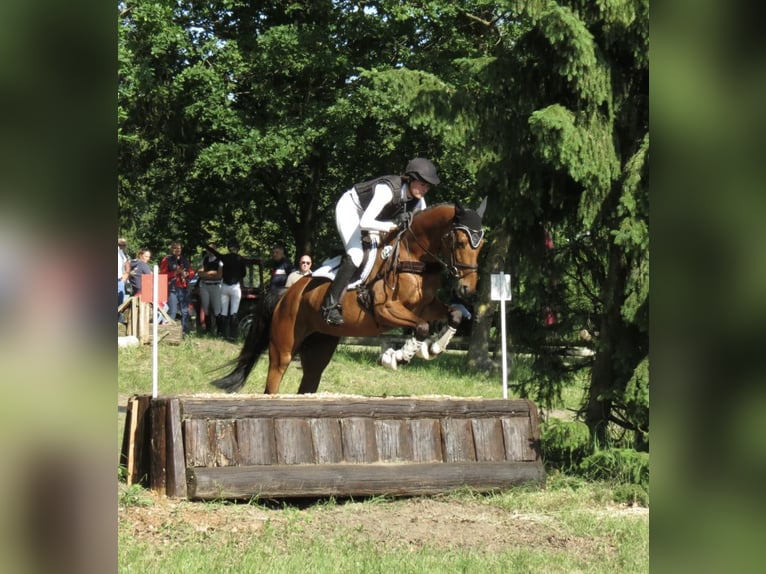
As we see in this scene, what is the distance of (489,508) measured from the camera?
668 centimetres

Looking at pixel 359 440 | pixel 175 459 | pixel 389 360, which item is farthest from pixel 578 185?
pixel 175 459

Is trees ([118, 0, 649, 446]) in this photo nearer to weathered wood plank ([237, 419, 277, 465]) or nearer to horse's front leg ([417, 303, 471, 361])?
horse's front leg ([417, 303, 471, 361])

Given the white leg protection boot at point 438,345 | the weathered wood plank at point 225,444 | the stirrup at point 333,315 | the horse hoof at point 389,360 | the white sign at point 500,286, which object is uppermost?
the white sign at point 500,286

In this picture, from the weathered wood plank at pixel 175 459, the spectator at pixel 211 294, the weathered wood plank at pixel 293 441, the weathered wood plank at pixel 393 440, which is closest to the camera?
the weathered wood plank at pixel 175 459

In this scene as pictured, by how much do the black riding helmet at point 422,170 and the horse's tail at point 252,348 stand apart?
2123mm

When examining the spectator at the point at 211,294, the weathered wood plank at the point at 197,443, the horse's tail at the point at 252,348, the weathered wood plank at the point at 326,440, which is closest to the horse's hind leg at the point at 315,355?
the horse's tail at the point at 252,348

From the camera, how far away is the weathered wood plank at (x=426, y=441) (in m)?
7.11

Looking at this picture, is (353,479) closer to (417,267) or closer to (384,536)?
(384,536)

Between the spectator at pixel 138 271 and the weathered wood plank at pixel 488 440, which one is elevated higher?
the spectator at pixel 138 271

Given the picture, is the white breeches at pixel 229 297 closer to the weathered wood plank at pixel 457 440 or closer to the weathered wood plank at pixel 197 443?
the weathered wood plank at pixel 457 440

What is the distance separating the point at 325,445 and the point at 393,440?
0.51 meters

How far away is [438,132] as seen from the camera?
8750 millimetres
